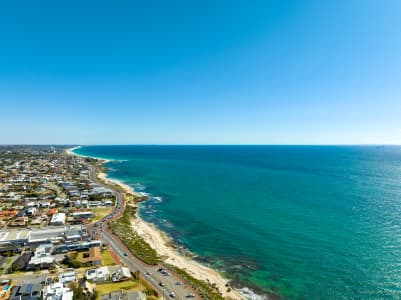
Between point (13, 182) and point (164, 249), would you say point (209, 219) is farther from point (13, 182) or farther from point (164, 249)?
point (13, 182)

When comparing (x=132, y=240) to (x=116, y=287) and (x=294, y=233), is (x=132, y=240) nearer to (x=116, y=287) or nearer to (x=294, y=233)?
(x=116, y=287)

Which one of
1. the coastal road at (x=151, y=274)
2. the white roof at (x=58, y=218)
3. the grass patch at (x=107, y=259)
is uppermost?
the white roof at (x=58, y=218)

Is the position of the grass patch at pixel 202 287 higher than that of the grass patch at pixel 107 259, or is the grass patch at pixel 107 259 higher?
the grass patch at pixel 107 259

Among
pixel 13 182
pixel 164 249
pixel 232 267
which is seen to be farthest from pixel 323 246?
pixel 13 182

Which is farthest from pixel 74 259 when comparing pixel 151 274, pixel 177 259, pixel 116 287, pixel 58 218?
pixel 58 218

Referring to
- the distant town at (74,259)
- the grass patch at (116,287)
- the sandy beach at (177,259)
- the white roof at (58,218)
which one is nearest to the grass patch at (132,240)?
the distant town at (74,259)

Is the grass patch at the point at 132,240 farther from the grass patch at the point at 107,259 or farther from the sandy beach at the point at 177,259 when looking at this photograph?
the grass patch at the point at 107,259

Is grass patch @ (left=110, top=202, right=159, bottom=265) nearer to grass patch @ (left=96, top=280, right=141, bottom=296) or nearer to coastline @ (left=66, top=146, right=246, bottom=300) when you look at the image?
coastline @ (left=66, top=146, right=246, bottom=300)
